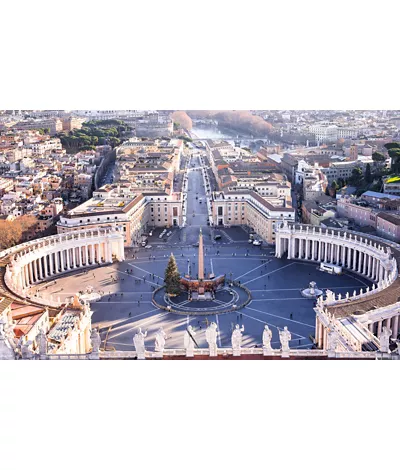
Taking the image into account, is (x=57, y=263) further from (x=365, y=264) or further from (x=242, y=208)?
(x=365, y=264)

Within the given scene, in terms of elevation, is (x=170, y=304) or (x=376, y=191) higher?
(x=376, y=191)

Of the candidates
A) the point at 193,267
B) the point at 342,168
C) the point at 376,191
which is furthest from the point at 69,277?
the point at 342,168

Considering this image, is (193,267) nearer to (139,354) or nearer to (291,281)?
(291,281)

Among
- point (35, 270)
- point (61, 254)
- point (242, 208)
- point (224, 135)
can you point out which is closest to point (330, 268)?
point (242, 208)

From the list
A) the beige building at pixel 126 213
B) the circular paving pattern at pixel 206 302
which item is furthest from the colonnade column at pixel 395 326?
the beige building at pixel 126 213

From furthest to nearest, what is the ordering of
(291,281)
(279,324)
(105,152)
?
(105,152) → (291,281) → (279,324)

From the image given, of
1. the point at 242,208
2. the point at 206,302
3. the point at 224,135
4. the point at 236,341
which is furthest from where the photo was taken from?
the point at 224,135

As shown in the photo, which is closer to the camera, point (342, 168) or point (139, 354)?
point (139, 354)
